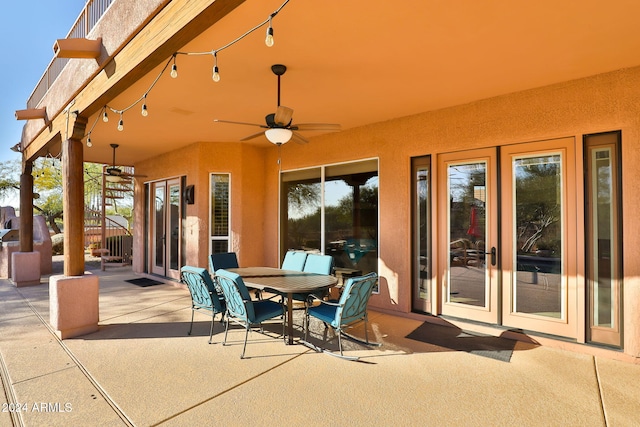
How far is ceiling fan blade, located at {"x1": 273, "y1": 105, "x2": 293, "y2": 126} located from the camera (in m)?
3.03

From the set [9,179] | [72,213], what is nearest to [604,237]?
[72,213]

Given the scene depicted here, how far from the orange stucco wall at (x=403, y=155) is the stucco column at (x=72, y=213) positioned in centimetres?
238

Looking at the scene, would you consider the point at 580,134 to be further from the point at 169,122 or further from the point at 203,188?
the point at 203,188

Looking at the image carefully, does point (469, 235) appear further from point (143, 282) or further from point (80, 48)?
point (143, 282)

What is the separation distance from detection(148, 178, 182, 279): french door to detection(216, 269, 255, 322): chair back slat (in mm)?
4135

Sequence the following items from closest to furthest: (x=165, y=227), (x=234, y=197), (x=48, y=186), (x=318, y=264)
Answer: (x=318, y=264) → (x=234, y=197) → (x=165, y=227) → (x=48, y=186)

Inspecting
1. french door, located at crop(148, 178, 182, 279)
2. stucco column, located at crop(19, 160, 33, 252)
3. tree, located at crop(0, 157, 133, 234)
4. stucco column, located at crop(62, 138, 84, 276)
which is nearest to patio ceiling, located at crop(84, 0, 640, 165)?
stucco column, located at crop(62, 138, 84, 276)

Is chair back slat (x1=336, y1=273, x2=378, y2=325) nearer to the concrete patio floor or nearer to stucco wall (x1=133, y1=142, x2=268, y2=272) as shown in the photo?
the concrete patio floor

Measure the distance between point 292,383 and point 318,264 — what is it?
1976mm

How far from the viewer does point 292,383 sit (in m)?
2.77

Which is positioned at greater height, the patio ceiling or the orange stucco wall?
the patio ceiling

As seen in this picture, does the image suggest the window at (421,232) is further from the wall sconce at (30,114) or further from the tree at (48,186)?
the tree at (48,186)

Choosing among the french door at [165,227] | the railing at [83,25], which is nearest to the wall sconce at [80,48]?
the railing at [83,25]

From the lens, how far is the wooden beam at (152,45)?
219 cm
